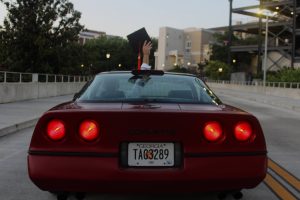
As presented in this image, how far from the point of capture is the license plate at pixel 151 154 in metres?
4.37

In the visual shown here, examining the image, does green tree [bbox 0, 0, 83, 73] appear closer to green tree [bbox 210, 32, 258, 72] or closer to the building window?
green tree [bbox 210, 32, 258, 72]

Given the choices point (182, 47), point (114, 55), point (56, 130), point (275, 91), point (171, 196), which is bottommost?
point (275, 91)

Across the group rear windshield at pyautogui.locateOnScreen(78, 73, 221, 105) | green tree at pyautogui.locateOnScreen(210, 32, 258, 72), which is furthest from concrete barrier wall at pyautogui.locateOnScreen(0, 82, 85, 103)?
green tree at pyautogui.locateOnScreen(210, 32, 258, 72)

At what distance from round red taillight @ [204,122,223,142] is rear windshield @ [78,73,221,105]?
692 mm

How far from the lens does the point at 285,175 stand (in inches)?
280

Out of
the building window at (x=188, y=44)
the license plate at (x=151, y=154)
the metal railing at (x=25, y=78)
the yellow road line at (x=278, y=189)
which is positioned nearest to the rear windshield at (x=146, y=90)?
the license plate at (x=151, y=154)

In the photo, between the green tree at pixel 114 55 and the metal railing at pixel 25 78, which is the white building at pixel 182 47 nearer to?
the green tree at pixel 114 55

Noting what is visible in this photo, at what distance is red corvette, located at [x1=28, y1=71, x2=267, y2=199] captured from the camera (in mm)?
4336

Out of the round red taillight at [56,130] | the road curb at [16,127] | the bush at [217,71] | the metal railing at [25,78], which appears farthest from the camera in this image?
the bush at [217,71]

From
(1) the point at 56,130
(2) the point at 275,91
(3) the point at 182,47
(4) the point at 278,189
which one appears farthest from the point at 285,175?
(3) the point at 182,47

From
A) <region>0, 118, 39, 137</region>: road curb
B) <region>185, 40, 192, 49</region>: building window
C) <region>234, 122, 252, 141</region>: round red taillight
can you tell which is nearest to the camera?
<region>234, 122, 252, 141</region>: round red taillight

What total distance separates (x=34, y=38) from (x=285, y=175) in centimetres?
3365

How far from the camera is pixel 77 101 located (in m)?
5.32

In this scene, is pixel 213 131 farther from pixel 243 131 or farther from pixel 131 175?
pixel 131 175
